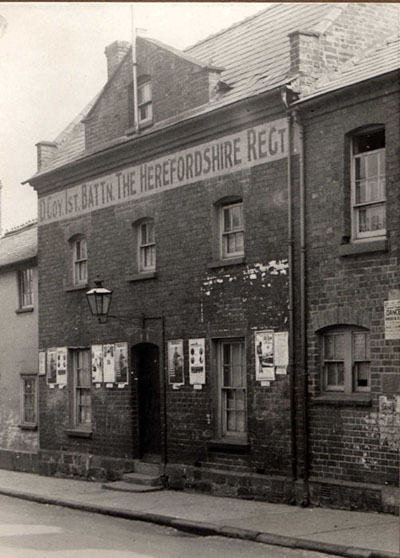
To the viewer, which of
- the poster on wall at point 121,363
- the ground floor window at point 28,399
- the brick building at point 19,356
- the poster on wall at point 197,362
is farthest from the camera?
the ground floor window at point 28,399

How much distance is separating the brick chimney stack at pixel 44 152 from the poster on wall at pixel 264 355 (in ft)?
30.2

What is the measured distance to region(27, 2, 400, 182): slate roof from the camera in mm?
15172

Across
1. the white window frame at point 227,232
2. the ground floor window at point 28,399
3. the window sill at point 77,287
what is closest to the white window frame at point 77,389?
the window sill at point 77,287

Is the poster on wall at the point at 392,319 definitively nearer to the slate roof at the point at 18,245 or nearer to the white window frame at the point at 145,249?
the white window frame at the point at 145,249

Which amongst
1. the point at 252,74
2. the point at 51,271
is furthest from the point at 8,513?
the point at 252,74

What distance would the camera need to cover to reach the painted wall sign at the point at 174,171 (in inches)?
611

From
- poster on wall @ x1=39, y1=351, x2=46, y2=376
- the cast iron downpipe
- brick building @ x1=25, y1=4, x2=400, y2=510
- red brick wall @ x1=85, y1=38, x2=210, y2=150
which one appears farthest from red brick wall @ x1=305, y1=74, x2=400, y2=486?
poster on wall @ x1=39, y1=351, x2=46, y2=376

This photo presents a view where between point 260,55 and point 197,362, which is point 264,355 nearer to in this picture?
point 197,362

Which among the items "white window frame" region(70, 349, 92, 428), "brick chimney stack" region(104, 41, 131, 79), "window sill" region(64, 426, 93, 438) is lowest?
"window sill" region(64, 426, 93, 438)

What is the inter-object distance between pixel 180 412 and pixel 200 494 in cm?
165

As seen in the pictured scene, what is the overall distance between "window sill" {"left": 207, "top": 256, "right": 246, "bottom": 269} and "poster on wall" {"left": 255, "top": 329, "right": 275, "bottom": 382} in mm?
1300

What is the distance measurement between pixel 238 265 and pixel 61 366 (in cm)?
686

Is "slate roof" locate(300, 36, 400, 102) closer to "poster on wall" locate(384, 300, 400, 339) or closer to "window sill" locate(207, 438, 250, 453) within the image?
"poster on wall" locate(384, 300, 400, 339)

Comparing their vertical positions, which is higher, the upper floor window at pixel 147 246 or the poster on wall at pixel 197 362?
the upper floor window at pixel 147 246
